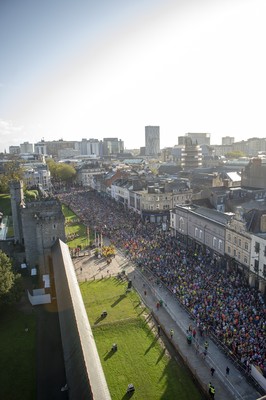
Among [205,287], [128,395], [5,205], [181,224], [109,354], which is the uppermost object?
[5,205]

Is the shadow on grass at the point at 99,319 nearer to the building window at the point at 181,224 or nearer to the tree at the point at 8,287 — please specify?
the tree at the point at 8,287

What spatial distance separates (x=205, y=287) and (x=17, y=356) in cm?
2055

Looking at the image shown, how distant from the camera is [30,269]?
141 feet

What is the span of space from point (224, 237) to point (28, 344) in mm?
28396

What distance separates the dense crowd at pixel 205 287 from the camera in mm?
27641

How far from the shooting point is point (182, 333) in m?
30.3

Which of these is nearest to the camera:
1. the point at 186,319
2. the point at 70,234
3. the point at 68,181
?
the point at 186,319

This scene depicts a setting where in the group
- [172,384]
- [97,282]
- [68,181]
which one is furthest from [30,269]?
[68,181]

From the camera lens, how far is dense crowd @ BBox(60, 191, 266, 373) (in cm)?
2764

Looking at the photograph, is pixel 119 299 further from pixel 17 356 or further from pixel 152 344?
pixel 17 356

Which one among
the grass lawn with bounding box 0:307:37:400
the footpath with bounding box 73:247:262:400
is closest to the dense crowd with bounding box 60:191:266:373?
the footpath with bounding box 73:247:262:400

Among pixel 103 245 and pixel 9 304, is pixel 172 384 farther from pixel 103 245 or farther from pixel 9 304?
pixel 103 245

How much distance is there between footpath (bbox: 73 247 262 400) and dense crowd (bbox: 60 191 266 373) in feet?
3.34

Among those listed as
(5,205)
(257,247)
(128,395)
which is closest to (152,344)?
(128,395)
